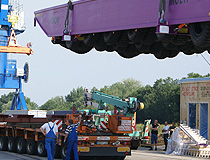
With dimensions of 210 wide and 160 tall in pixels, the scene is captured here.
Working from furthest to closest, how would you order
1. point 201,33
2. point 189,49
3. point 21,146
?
point 21,146
point 189,49
point 201,33

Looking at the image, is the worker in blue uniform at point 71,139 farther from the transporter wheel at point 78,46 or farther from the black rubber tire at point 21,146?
the transporter wheel at point 78,46

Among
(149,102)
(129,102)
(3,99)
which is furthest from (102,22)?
(3,99)

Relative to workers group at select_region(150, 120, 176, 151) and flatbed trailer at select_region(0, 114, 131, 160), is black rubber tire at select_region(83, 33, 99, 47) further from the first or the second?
workers group at select_region(150, 120, 176, 151)

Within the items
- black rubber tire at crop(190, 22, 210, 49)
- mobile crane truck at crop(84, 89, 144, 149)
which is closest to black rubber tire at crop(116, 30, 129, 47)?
black rubber tire at crop(190, 22, 210, 49)

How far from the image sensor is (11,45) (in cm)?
5147

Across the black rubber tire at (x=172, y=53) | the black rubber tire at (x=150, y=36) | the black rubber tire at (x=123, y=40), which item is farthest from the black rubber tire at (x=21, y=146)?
the black rubber tire at (x=172, y=53)

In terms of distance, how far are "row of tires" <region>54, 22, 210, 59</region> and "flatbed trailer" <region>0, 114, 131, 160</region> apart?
340 centimetres

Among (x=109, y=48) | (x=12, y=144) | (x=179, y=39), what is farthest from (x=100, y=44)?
(x=12, y=144)

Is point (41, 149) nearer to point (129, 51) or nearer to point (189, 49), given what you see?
point (129, 51)

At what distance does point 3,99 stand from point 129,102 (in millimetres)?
138452

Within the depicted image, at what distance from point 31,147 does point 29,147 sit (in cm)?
26

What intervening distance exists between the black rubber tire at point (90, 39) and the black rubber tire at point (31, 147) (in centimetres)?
434

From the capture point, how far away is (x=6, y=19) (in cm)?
5916

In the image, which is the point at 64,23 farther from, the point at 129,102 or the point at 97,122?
the point at 129,102
